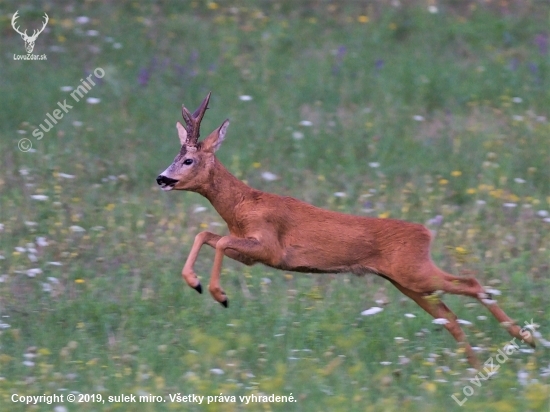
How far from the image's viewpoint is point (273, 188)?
10.3 metres

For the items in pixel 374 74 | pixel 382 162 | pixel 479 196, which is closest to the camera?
pixel 479 196

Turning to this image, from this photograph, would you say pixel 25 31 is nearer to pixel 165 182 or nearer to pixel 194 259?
pixel 165 182

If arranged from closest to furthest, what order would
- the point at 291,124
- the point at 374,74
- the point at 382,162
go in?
the point at 382,162, the point at 291,124, the point at 374,74

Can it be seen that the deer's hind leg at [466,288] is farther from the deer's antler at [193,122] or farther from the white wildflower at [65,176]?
the white wildflower at [65,176]

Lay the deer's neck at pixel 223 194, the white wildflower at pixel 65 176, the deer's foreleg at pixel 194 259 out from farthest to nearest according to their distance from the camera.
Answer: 1. the white wildflower at pixel 65 176
2. the deer's neck at pixel 223 194
3. the deer's foreleg at pixel 194 259

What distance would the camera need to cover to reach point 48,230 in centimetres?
898

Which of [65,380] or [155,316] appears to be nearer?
[65,380]

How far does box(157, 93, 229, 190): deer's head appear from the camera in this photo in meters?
7.07

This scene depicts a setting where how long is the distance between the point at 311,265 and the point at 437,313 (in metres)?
1.00

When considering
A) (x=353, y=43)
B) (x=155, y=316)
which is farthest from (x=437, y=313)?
(x=353, y=43)

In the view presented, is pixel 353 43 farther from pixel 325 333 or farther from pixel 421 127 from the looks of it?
pixel 325 333

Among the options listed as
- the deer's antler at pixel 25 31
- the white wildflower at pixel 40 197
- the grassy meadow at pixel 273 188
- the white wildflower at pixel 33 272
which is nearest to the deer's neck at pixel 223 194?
the grassy meadow at pixel 273 188

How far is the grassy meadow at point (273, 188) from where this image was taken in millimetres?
6262

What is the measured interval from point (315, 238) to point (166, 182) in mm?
1170
